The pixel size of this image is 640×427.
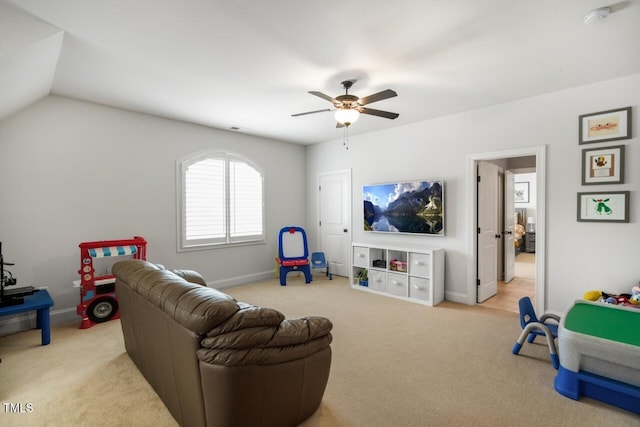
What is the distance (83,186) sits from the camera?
3.89 m

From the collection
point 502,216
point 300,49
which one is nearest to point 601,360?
point 300,49

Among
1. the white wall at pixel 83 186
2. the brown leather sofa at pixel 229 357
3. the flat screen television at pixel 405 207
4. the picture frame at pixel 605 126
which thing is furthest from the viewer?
the flat screen television at pixel 405 207

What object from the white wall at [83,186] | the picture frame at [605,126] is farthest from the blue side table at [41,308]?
the picture frame at [605,126]

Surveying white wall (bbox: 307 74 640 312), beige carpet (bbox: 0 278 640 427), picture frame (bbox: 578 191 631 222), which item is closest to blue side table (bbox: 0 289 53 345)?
beige carpet (bbox: 0 278 640 427)

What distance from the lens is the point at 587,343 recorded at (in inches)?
84.2

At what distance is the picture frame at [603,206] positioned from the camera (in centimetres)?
315

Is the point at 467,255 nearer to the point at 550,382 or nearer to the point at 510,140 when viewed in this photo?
the point at 510,140

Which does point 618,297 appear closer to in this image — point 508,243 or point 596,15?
point 596,15

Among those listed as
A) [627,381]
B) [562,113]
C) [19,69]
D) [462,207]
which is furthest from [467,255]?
[19,69]

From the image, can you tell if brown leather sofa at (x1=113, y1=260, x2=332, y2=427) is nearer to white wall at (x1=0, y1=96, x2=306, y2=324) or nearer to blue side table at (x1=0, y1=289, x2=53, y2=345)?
blue side table at (x1=0, y1=289, x2=53, y2=345)

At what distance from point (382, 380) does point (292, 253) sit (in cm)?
350

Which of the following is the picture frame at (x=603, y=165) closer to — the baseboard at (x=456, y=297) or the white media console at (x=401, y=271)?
the white media console at (x=401, y=271)

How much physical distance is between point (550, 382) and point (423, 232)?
8.37 feet

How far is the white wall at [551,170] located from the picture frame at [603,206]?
0.20ft
